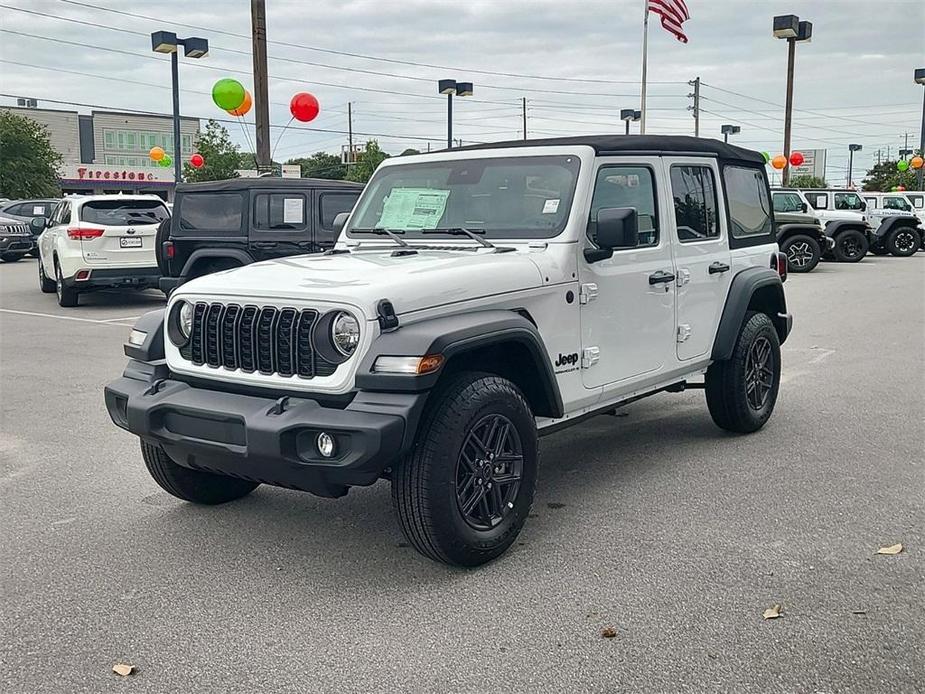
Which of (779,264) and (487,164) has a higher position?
(487,164)

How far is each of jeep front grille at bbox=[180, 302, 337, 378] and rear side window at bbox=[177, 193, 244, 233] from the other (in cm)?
760

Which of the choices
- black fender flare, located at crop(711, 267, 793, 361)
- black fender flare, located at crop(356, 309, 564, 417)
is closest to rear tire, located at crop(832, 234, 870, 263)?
black fender flare, located at crop(711, 267, 793, 361)

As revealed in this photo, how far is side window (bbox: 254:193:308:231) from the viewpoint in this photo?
38.4ft

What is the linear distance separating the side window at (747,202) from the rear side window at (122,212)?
33.4 feet

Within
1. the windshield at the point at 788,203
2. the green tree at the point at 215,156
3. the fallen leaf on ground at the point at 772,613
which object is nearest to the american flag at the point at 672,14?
the windshield at the point at 788,203

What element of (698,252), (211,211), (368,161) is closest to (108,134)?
(368,161)

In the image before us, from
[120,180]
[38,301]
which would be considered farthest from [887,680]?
[120,180]

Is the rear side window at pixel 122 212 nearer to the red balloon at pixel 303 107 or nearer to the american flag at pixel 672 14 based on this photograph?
the red balloon at pixel 303 107

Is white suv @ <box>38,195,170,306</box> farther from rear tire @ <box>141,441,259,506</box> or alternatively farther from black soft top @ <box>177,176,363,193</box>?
rear tire @ <box>141,441,259,506</box>

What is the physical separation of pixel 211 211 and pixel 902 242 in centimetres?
2123

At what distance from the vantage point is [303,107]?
1780cm

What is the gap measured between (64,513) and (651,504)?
10.2 feet

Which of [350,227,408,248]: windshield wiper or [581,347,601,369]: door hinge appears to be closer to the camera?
[581,347,601,369]: door hinge

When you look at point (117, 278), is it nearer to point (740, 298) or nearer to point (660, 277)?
point (740, 298)
